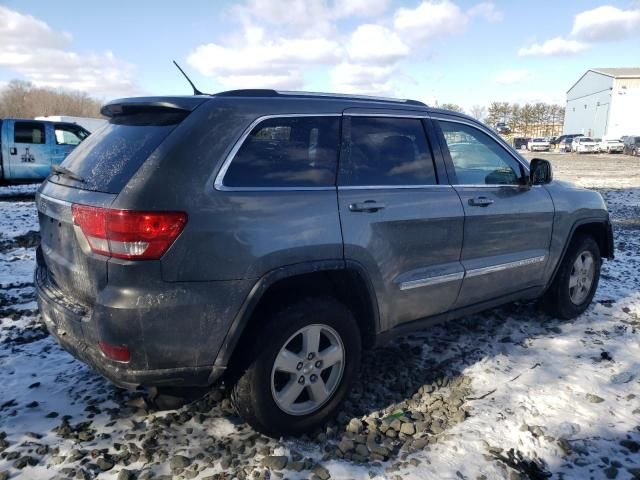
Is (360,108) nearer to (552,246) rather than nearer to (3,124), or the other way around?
(552,246)

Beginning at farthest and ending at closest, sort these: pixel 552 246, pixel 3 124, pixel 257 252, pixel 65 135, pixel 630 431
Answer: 1. pixel 65 135
2. pixel 3 124
3. pixel 552 246
4. pixel 630 431
5. pixel 257 252

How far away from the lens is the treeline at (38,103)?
232 ft

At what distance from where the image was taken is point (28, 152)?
13508 millimetres

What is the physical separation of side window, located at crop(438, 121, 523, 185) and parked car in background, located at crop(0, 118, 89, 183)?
39.3ft

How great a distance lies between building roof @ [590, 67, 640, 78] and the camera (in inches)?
2238

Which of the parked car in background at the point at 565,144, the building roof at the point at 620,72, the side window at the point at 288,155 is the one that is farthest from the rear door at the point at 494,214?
the building roof at the point at 620,72

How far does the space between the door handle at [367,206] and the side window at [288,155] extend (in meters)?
0.18

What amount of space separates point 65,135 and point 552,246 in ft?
45.6

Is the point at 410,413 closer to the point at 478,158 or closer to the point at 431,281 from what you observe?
the point at 431,281

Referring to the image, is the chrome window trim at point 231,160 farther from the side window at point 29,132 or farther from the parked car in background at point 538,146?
the parked car in background at point 538,146

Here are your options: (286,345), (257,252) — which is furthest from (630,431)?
(257,252)

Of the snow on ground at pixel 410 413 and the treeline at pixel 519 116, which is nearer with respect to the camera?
the snow on ground at pixel 410 413

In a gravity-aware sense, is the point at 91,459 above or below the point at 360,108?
below

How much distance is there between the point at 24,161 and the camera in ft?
44.3
